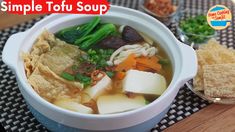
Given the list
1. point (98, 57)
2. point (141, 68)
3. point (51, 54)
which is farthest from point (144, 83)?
point (51, 54)

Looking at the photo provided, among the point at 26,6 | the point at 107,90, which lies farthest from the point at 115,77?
the point at 26,6

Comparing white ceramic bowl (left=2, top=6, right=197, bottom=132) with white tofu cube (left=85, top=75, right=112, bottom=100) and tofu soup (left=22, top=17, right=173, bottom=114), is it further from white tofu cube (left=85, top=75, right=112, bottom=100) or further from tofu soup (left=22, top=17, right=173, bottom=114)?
white tofu cube (left=85, top=75, right=112, bottom=100)

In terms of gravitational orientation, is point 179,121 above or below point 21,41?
below

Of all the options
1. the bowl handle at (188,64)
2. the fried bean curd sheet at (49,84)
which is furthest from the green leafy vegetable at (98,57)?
the bowl handle at (188,64)

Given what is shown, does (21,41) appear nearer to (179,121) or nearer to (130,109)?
(130,109)

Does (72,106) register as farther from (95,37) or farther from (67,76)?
(95,37)

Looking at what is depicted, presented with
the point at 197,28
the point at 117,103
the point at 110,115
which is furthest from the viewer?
the point at 197,28

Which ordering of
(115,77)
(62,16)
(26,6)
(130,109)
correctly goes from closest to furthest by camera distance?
1. (130,109)
2. (115,77)
3. (62,16)
4. (26,6)
